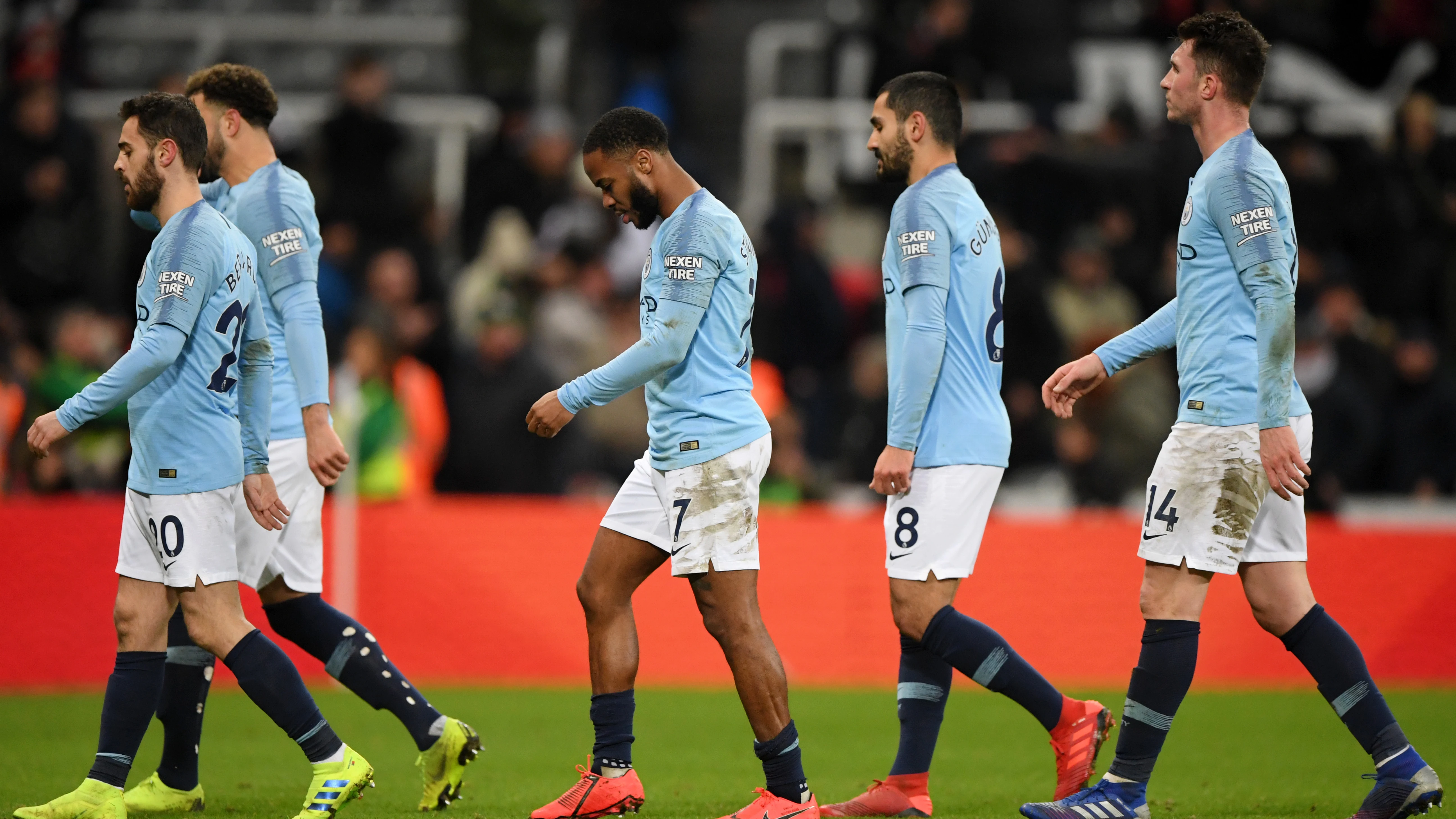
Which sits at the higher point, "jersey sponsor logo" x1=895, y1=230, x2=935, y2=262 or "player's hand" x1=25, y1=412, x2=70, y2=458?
"jersey sponsor logo" x1=895, y1=230, x2=935, y2=262

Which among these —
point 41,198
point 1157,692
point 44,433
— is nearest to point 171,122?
point 44,433

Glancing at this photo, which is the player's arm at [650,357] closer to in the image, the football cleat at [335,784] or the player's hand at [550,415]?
the player's hand at [550,415]

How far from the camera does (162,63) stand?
55.4ft

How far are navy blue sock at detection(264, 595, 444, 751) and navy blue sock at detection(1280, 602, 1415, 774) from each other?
3.20 m

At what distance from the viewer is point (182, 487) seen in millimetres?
5531

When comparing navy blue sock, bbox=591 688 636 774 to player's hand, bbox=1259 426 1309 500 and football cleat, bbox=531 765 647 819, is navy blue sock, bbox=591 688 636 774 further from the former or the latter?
player's hand, bbox=1259 426 1309 500

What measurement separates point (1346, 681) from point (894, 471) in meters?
1.74

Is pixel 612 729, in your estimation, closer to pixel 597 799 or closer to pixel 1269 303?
pixel 597 799

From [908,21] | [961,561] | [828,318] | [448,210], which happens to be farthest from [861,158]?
[961,561]

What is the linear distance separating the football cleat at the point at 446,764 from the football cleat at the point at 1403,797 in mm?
3229

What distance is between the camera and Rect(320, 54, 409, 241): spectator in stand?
13.6m

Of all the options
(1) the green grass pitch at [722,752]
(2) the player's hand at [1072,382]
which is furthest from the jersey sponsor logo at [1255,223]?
(1) the green grass pitch at [722,752]

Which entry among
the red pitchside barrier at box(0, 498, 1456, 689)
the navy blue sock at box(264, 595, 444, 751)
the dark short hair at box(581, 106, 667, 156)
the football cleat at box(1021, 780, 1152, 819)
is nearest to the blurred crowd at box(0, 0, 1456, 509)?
the red pitchside barrier at box(0, 498, 1456, 689)

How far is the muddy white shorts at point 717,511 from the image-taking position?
547cm
